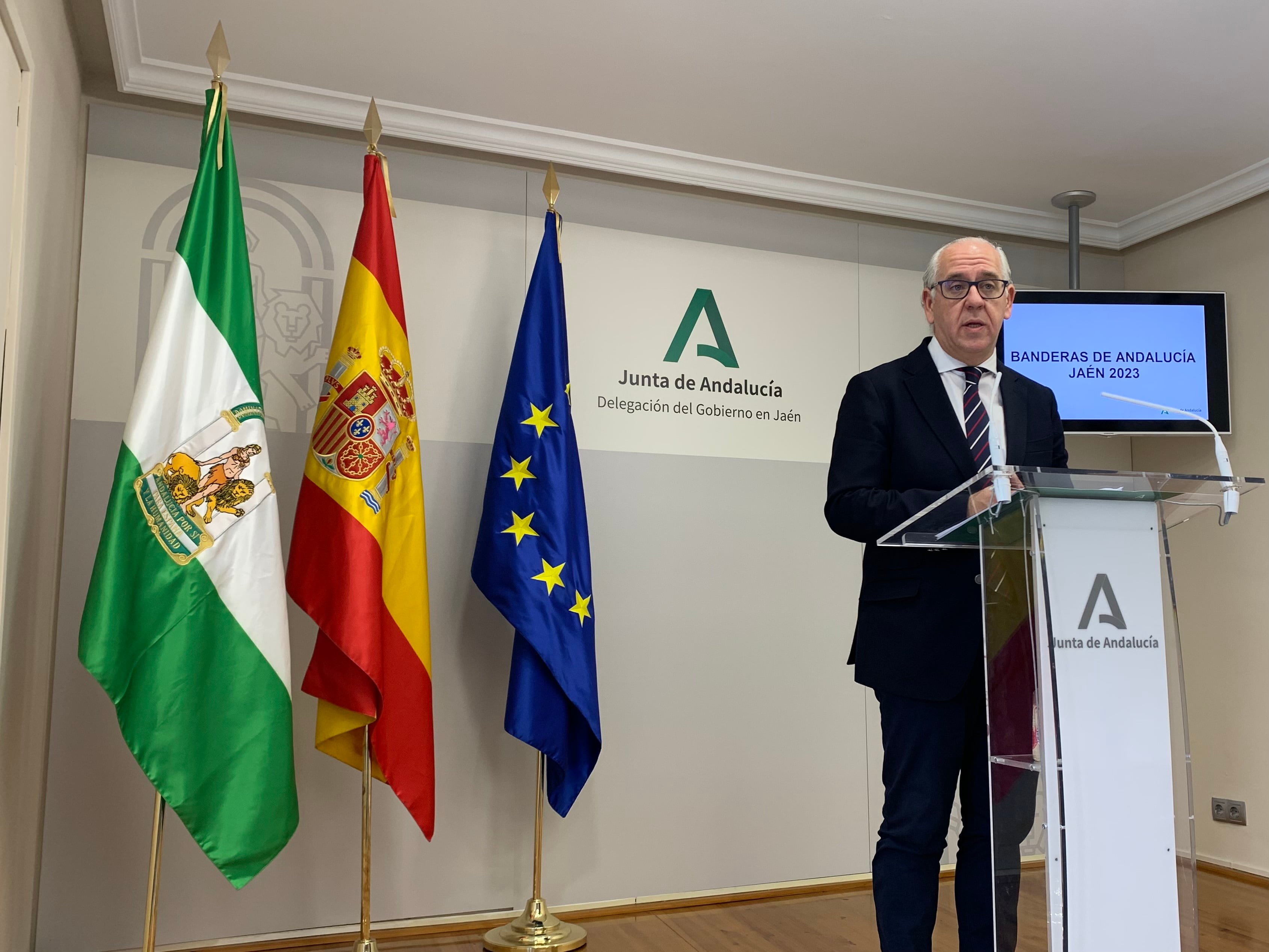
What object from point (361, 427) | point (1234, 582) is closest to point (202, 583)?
point (361, 427)

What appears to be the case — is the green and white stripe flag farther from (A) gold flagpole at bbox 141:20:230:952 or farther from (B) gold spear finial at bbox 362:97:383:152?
(B) gold spear finial at bbox 362:97:383:152

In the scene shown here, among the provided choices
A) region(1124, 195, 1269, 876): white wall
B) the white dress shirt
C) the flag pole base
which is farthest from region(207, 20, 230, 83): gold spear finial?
region(1124, 195, 1269, 876): white wall

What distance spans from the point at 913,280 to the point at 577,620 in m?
2.00

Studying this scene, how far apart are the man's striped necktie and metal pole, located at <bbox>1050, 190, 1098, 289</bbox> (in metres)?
2.14

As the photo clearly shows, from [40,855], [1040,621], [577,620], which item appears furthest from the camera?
[577,620]

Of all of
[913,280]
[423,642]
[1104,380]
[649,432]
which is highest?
[913,280]

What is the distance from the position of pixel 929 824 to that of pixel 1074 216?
9.36 feet

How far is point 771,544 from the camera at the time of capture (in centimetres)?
354

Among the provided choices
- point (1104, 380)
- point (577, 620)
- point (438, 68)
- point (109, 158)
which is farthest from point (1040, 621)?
point (109, 158)

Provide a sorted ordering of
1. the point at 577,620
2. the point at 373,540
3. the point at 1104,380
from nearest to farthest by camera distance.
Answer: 1. the point at 373,540
2. the point at 577,620
3. the point at 1104,380

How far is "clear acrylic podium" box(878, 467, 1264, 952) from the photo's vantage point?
138 cm

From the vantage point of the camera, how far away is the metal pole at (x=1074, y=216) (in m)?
3.75

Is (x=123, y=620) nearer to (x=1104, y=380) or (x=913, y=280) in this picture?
(x=913, y=280)

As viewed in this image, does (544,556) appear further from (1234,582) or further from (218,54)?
(1234,582)
